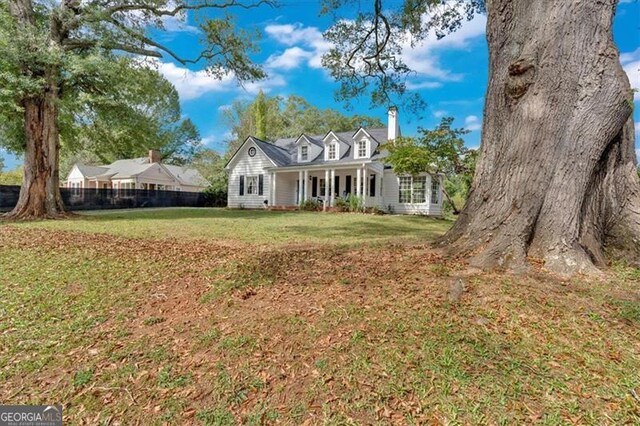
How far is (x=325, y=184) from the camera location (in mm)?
20984

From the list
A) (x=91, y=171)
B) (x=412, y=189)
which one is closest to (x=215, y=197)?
(x=412, y=189)

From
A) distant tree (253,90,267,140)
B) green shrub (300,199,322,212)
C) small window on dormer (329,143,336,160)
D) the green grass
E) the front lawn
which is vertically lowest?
the front lawn

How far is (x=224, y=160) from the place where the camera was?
27859 millimetres

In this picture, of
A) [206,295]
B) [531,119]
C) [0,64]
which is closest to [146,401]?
[206,295]

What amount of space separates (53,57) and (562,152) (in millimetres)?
13685

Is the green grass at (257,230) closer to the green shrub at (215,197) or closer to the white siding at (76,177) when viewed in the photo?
the green shrub at (215,197)

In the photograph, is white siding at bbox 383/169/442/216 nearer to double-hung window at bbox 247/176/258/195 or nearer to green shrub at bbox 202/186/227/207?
double-hung window at bbox 247/176/258/195

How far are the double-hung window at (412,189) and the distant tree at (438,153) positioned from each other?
10.7ft

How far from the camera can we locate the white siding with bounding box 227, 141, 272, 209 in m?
22.0

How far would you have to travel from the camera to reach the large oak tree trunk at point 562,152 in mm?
3592

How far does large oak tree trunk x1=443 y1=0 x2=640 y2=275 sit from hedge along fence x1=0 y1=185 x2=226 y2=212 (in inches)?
889

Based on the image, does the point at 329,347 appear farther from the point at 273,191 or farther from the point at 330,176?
the point at 273,191

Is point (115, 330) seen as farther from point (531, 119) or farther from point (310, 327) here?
point (531, 119)

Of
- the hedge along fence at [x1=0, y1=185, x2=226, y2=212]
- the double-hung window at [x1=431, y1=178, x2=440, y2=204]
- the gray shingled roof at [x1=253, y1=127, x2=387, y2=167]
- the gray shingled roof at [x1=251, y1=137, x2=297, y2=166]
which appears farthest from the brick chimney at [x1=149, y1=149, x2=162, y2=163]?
the double-hung window at [x1=431, y1=178, x2=440, y2=204]
